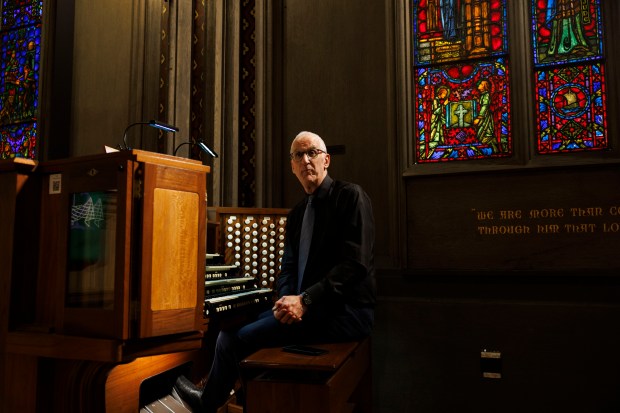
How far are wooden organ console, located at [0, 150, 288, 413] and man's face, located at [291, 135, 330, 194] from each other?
0.85 metres

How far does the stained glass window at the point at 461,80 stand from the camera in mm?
3666

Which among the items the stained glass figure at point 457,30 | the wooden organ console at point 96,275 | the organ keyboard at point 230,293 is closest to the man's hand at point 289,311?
the organ keyboard at point 230,293

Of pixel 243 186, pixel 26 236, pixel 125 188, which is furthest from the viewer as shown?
pixel 243 186

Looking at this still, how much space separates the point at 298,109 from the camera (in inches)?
165

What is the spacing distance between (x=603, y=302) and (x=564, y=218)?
2.00ft

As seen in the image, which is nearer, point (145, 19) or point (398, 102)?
point (398, 102)

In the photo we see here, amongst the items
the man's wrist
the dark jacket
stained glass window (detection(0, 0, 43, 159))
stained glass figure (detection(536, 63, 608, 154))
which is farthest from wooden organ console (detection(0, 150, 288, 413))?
stained glass window (detection(0, 0, 43, 159))

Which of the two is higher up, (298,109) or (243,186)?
(298,109)

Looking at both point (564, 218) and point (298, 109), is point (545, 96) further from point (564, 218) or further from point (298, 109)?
point (298, 109)

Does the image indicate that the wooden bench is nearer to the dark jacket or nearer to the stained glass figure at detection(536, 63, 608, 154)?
the dark jacket

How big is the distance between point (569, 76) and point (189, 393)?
11.0ft

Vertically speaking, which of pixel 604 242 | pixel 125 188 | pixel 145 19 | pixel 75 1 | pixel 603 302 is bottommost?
pixel 603 302

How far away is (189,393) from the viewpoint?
2.61 m

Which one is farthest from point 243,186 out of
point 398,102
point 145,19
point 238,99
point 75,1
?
point 75,1
